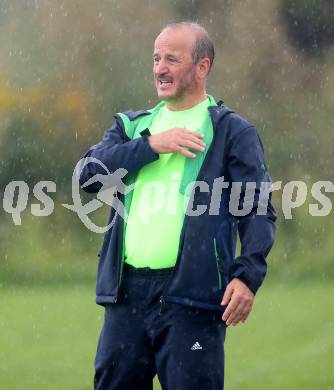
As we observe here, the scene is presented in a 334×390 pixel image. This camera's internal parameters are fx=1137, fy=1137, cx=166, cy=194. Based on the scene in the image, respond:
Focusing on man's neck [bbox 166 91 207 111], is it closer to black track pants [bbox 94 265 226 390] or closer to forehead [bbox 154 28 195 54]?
forehead [bbox 154 28 195 54]

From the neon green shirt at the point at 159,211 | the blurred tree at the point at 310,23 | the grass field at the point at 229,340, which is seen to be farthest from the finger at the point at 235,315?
the blurred tree at the point at 310,23

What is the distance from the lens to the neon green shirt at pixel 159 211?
12.8 ft

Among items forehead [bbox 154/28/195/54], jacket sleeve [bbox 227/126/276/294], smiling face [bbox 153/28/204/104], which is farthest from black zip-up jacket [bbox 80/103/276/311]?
forehead [bbox 154/28/195/54]

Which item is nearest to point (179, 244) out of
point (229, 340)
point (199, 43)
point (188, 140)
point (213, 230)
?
point (213, 230)

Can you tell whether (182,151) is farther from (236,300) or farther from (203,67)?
(236,300)

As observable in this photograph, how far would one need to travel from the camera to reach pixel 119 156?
3984 mm

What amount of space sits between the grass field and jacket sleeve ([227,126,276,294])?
11.1ft

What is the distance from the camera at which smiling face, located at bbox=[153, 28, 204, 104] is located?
4.02m

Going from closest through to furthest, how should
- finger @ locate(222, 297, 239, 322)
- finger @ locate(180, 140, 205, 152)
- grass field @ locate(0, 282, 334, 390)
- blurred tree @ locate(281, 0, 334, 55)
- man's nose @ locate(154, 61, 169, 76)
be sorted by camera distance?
finger @ locate(222, 297, 239, 322), finger @ locate(180, 140, 205, 152), man's nose @ locate(154, 61, 169, 76), grass field @ locate(0, 282, 334, 390), blurred tree @ locate(281, 0, 334, 55)

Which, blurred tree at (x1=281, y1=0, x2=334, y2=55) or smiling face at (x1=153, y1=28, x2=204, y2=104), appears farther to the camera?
blurred tree at (x1=281, y1=0, x2=334, y2=55)

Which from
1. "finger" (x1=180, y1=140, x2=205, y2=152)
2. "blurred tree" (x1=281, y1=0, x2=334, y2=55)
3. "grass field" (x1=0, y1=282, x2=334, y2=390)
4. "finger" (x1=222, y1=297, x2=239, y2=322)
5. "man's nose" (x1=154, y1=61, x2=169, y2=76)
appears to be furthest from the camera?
"blurred tree" (x1=281, y1=0, x2=334, y2=55)

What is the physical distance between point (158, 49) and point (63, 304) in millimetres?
5948

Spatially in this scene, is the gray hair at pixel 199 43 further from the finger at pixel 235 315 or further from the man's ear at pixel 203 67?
the finger at pixel 235 315

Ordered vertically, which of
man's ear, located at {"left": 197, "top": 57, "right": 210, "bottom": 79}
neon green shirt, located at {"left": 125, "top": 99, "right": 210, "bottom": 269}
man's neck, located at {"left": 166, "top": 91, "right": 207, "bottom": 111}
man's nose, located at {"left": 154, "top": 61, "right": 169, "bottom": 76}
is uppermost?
man's ear, located at {"left": 197, "top": 57, "right": 210, "bottom": 79}
